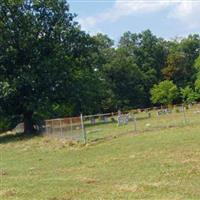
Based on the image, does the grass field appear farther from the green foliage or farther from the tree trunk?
the green foliage

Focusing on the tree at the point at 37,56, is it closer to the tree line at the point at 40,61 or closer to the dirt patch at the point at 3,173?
the tree line at the point at 40,61

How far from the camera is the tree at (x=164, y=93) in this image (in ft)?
333

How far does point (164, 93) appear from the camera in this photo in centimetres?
10025

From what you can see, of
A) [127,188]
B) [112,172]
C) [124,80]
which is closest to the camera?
[127,188]

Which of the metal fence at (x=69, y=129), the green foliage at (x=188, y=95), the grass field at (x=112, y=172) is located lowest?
the grass field at (x=112, y=172)

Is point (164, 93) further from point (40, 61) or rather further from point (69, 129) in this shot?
point (69, 129)

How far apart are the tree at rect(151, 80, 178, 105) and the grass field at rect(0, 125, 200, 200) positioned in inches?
2976

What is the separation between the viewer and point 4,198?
1323cm

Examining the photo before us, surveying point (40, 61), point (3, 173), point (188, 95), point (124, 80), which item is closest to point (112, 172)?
point (3, 173)

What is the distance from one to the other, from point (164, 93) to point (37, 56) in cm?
5392

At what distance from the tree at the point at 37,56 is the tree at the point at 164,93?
51.0 m

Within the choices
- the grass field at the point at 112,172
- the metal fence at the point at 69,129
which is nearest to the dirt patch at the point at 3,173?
the grass field at the point at 112,172

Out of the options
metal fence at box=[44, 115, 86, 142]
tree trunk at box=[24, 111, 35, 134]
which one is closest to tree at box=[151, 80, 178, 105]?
tree trunk at box=[24, 111, 35, 134]

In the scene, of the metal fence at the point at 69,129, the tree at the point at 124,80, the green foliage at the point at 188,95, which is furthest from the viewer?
the tree at the point at 124,80
